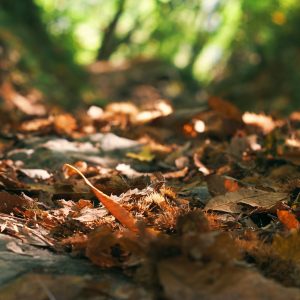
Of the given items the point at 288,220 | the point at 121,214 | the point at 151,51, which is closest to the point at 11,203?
the point at 121,214

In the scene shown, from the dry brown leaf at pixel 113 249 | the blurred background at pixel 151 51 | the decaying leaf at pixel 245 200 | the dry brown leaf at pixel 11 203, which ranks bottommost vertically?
the decaying leaf at pixel 245 200

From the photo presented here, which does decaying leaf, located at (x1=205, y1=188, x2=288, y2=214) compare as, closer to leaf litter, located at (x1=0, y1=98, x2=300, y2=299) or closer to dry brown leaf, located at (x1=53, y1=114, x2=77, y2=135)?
leaf litter, located at (x1=0, y1=98, x2=300, y2=299)

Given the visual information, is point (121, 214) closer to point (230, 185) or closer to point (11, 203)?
point (11, 203)

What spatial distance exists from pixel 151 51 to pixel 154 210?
20.5m

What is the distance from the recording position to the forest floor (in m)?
1.35

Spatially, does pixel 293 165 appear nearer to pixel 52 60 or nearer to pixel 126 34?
pixel 52 60

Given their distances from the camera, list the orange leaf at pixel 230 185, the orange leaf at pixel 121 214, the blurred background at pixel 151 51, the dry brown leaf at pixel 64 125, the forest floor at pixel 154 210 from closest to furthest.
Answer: the forest floor at pixel 154 210 → the orange leaf at pixel 121 214 → the orange leaf at pixel 230 185 → the dry brown leaf at pixel 64 125 → the blurred background at pixel 151 51

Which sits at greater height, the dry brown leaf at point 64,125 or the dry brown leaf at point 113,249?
the dry brown leaf at point 64,125

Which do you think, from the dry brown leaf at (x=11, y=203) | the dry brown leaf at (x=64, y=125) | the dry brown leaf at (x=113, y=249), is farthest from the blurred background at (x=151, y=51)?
the dry brown leaf at (x=113, y=249)

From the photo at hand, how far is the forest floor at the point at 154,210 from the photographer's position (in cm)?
135

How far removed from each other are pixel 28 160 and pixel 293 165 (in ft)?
5.71

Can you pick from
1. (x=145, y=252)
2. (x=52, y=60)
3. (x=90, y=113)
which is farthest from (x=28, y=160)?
(x=52, y=60)

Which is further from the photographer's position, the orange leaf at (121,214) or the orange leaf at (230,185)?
the orange leaf at (230,185)

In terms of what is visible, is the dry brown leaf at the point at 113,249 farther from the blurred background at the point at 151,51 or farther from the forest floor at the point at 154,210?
the blurred background at the point at 151,51
